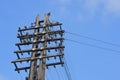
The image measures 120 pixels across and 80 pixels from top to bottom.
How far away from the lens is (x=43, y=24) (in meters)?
28.8

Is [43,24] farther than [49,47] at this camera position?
Yes

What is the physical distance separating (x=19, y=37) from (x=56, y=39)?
2.69 metres

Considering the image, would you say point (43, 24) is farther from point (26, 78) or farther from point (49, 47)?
point (26, 78)

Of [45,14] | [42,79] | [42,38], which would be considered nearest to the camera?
[42,79]

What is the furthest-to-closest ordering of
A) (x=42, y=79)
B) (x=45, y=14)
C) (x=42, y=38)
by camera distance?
1. (x=45, y=14)
2. (x=42, y=38)
3. (x=42, y=79)

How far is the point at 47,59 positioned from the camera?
88.0 feet

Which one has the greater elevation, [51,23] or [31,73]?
[51,23]

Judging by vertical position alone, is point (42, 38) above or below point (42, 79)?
above

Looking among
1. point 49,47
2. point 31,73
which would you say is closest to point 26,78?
point 31,73

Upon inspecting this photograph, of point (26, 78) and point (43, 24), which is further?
point (43, 24)

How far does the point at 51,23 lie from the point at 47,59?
9.57 feet

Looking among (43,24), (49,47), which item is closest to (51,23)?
(43,24)

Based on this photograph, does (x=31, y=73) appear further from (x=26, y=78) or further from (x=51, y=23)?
(x=51, y=23)

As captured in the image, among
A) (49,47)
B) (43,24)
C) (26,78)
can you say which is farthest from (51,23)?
(26,78)
